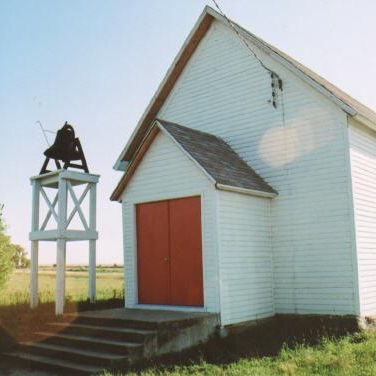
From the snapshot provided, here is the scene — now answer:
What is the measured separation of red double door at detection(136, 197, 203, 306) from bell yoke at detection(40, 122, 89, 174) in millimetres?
2297

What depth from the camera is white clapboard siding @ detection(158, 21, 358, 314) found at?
11234mm

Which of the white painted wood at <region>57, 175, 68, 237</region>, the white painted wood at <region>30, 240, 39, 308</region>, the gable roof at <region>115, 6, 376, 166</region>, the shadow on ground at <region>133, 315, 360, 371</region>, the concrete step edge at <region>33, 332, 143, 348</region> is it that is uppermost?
the gable roof at <region>115, 6, 376, 166</region>

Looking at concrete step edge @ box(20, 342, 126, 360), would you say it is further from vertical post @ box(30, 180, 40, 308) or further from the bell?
the bell

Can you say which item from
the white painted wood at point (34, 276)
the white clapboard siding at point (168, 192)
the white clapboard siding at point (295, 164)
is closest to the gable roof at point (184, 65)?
the white clapboard siding at point (295, 164)

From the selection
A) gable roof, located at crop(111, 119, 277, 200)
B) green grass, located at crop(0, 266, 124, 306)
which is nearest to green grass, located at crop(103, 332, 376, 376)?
gable roof, located at crop(111, 119, 277, 200)

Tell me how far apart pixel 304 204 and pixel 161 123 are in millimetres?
4000

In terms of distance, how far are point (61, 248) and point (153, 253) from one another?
222cm

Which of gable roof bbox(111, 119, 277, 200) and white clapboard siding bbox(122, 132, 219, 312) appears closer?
white clapboard siding bbox(122, 132, 219, 312)

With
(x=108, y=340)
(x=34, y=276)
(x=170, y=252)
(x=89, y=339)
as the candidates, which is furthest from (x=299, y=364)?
(x=34, y=276)

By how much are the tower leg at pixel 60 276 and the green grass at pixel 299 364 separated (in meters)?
3.78

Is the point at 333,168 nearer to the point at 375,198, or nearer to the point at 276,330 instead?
the point at 375,198

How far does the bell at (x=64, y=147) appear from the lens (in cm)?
1284

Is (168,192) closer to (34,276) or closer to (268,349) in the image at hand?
(268,349)

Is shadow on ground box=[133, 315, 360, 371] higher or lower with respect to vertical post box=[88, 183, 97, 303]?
lower
